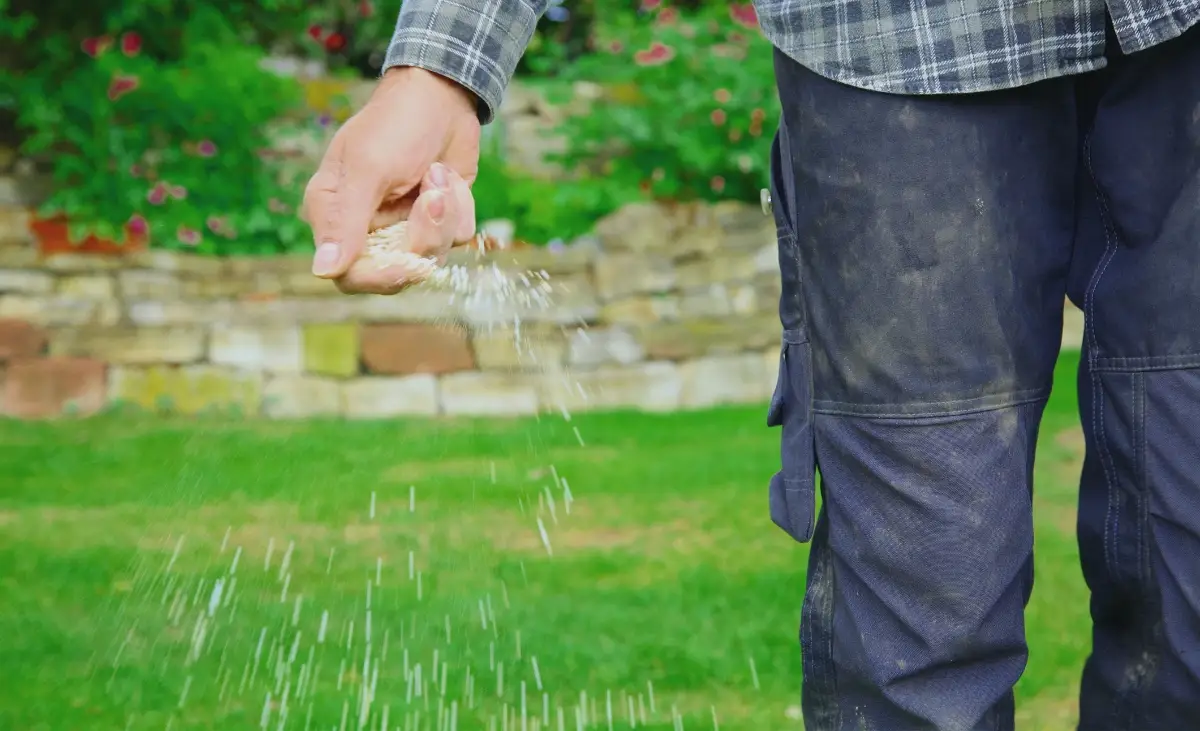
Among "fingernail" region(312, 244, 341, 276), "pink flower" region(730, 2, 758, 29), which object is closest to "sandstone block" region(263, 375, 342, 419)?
"pink flower" region(730, 2, 758, 29)

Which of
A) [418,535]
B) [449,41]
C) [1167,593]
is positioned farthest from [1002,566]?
[418,535]

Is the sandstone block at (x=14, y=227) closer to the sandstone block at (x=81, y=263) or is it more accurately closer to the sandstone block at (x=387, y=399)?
the sandstone block at (x=81, y=263)

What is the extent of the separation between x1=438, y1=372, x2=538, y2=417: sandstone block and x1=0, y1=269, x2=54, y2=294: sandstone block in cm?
169

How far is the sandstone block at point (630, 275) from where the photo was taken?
5.78 meters

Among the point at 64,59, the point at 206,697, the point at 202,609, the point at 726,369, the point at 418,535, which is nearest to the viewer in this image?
the point at 206,697

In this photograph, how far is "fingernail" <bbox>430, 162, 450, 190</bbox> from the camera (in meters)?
1.26

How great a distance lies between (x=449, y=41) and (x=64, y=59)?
5.40m

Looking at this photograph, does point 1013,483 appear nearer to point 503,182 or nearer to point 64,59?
point 503,182

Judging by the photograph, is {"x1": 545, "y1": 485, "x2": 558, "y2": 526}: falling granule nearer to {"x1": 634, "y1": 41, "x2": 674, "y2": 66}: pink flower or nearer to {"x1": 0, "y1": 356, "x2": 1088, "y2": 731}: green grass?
{"x1": 0, "y1": 356, "x2": 1088, "y2": 731}: green grass

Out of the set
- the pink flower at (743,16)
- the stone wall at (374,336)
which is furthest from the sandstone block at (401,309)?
the pink flower at (743,16)

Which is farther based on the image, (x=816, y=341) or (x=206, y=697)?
(x=206, y=697)

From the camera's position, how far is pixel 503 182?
611cm

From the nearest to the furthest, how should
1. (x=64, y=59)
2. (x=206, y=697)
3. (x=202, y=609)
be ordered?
1. (x=206, y=697)
2. (x=202, y=609)
3. (x=64, y=59)

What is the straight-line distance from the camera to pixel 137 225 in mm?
5648
